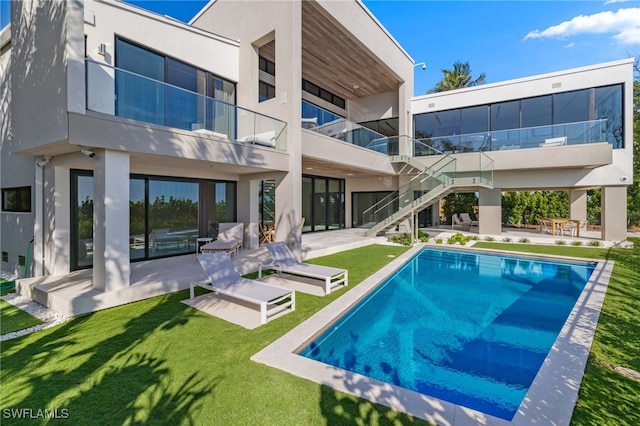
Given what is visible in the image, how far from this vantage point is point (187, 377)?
3865mm

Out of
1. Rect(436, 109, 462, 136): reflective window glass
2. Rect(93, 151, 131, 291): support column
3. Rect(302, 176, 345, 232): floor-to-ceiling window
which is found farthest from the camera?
Rect(436, 109, 462, 136): reflective window glass

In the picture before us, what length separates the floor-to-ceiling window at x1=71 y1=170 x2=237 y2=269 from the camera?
8.77 meters

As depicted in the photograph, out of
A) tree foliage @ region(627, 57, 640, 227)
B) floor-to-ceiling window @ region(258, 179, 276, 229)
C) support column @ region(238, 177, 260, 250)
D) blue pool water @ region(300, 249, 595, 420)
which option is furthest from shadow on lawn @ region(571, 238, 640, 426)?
tree foliage @ region(627, 57, 640, 227)

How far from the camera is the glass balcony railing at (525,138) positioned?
15.6 metres

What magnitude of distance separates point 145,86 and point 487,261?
42.6ft

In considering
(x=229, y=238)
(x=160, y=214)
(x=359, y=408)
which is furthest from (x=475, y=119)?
(x=359, y=408)

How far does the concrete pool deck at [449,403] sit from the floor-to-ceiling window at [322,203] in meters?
12.4

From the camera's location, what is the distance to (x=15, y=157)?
9.31m

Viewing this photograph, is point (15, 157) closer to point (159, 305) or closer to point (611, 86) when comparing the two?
point (159, 305)

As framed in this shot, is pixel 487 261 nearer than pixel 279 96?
No

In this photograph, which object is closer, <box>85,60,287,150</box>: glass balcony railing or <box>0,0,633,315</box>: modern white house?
<box>85,60,287,150</box>: glass balcony railing

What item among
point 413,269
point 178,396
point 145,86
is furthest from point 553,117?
point 178,396

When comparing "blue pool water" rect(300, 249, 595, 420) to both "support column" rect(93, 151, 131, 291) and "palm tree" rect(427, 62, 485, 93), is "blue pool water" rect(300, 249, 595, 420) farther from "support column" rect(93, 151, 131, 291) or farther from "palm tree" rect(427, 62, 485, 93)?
"palm tree" rect(427, 62, 485, 93)

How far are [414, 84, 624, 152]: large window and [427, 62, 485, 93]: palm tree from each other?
18392 mm
